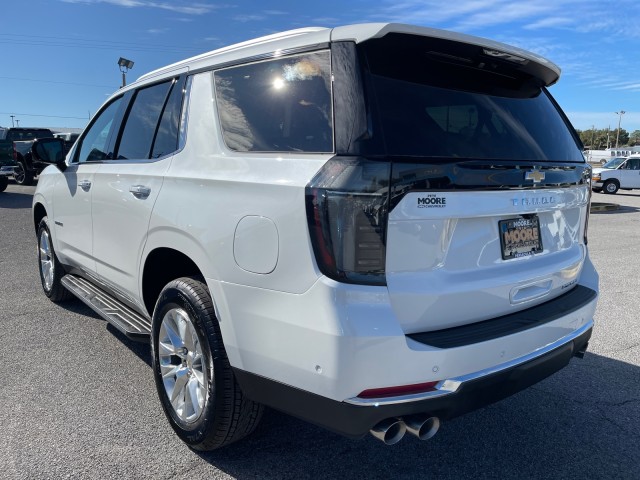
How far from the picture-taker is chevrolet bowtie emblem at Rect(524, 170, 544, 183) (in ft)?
7.93

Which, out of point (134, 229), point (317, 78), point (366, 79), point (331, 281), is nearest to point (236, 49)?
point (317, 78)

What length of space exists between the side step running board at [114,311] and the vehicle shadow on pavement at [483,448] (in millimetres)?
907

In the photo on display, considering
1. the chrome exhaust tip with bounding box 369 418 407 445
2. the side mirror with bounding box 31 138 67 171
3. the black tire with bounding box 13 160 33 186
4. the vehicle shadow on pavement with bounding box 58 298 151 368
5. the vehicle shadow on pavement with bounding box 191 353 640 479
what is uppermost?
the side mirror with bounding box 31 138 67 171

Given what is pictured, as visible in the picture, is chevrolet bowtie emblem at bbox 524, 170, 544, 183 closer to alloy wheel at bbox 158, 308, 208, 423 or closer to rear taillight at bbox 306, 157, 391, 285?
rear taillight at bbox 306, 157, 391, 285

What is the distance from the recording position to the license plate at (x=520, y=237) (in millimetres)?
2365

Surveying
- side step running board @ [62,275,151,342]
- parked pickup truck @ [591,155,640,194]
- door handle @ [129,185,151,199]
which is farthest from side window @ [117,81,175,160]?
parked pickup truck @ [591,155,640,194]

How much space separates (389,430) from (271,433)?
1.08m

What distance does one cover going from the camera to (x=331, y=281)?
6.45 ft

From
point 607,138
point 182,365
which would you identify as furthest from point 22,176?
point 607,138

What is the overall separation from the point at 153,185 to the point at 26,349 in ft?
6.67

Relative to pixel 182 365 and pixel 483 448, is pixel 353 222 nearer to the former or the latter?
pixel 182 365

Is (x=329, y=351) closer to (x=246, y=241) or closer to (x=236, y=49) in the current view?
(x=246, y=241)

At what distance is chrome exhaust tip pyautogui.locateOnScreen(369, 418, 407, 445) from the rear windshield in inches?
41.0

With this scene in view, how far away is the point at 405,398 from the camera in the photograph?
204 cm
